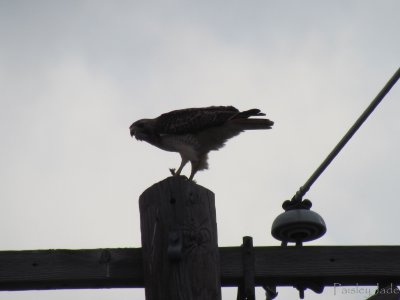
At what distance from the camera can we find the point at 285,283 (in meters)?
3.32

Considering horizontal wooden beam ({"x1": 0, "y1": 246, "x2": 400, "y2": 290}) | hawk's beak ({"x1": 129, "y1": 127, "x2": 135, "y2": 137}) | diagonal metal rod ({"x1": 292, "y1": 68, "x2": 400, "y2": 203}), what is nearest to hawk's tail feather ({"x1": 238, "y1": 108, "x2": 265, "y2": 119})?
hawk's beak ({"x1": 129, "y1": 127, "x2": 135, "y2": 137})

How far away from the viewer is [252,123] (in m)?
6.82

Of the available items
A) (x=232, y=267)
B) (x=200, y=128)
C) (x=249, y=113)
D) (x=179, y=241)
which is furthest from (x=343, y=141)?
(x=200, y=128)

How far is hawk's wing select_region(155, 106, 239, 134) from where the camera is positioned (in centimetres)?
687

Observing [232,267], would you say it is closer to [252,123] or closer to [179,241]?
[179,241]

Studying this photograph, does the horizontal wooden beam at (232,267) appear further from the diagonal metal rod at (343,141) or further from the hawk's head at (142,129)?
the hawk's head at (142,129)

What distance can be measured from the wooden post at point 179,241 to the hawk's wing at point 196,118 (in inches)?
145

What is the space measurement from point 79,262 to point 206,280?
0.68 m

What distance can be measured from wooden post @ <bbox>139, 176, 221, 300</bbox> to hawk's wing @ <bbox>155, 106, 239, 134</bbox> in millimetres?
3689

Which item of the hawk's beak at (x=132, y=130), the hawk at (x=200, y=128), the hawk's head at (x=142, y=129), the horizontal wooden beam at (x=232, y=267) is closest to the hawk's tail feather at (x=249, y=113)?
the hawk at (x=200, y=128)

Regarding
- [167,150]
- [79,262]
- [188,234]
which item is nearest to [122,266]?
[79,262]

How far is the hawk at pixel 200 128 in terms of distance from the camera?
6.84 meters

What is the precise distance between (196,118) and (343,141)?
117 inches

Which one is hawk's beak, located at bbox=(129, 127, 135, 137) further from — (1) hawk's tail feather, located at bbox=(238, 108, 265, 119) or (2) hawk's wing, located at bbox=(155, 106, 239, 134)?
(1) hawk's tail feather, located at bbox=(238, 108, 265, 119)
